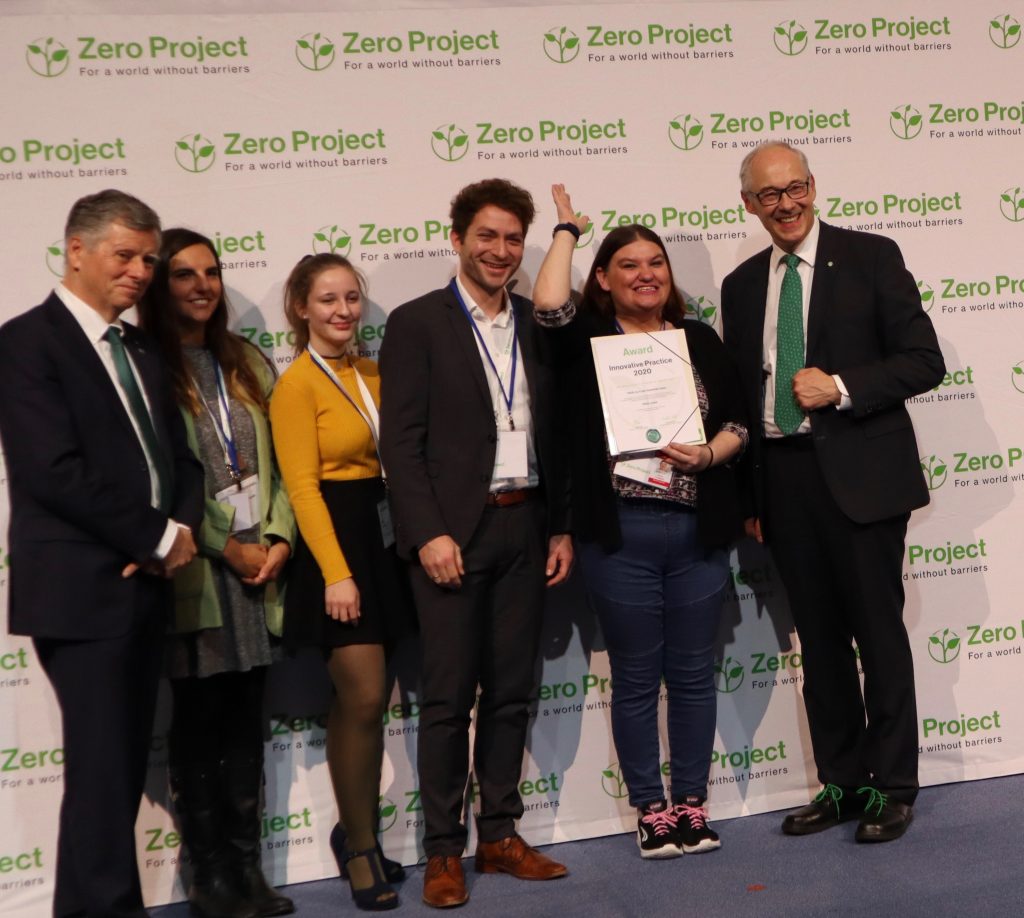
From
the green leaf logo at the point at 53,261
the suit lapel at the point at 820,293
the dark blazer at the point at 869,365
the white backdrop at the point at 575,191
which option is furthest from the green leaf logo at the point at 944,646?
the green leaf logo at the point at 53,261

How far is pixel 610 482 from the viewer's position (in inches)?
128

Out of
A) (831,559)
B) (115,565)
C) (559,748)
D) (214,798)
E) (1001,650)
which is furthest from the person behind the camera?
(1001,650)

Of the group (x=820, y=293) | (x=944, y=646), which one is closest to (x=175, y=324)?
(x=820, y=293)

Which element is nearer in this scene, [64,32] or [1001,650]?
[64,32]

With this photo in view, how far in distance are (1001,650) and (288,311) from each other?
2658 millimetres

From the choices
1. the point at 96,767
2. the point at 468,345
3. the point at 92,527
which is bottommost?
the point at 96,767

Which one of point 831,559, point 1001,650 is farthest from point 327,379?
point 1001,650

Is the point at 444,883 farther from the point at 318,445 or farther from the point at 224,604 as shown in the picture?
the point at 318,445

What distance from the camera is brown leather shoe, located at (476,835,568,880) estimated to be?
3.29 m

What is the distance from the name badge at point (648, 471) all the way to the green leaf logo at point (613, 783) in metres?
1.05

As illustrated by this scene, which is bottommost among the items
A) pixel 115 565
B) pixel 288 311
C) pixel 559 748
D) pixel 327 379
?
pixel 559 748

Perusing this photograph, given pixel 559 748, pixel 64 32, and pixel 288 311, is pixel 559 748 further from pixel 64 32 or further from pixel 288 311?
pixel 64 32

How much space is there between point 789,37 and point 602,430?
162cm

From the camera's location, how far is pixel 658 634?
132 inches
